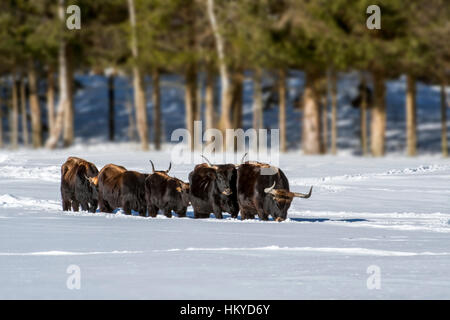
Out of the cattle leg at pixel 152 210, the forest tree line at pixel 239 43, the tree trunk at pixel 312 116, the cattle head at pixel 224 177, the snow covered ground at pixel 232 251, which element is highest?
the forest tree line at pixel 239 43

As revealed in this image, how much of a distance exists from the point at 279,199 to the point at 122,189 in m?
2.71

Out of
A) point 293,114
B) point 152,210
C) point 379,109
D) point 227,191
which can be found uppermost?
point 293,114

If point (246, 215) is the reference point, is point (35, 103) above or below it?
above

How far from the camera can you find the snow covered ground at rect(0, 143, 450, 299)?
8562mm

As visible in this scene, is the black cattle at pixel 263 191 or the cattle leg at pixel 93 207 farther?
the cattle leg at pixel 93 207

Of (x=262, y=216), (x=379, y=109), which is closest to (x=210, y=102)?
(x=379, y=109)

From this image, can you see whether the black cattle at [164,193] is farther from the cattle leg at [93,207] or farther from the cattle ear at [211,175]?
the cattle leg at [93,207]

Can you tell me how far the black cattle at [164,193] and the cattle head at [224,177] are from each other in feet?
1.99

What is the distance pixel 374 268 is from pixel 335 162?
63.6 feet

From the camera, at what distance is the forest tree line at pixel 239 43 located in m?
36.2

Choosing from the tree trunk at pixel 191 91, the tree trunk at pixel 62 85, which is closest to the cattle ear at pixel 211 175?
the tree trunk at pixel 62 85

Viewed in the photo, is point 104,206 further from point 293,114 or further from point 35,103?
point 293,114

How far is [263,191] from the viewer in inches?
582
